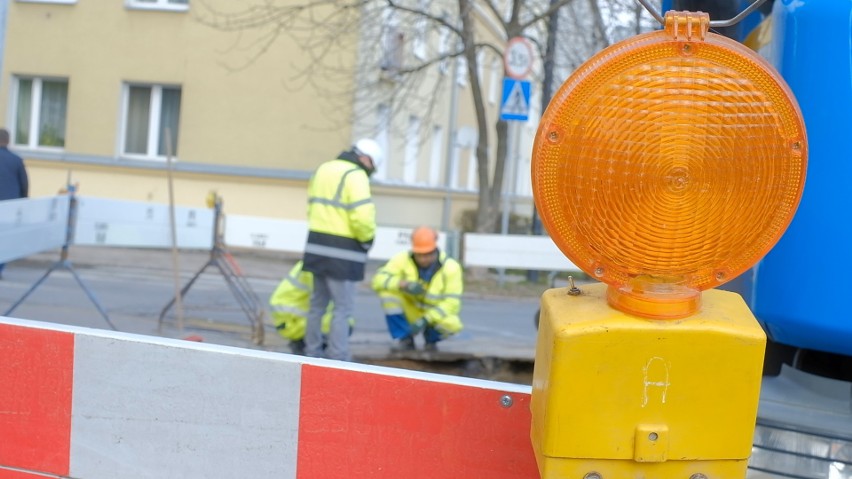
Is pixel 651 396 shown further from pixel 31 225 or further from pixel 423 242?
pixel 423 242

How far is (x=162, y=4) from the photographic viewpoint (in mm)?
19562

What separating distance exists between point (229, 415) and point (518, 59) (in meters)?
11.7

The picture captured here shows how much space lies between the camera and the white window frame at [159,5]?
63.5 feet

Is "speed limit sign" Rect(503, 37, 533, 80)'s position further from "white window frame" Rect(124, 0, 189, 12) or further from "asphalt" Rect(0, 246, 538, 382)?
"white window frame" Rect(124, 0, 189, 12)

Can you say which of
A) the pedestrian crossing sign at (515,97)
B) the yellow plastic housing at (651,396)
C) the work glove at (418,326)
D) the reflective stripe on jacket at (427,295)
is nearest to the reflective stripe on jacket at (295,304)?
the reflective stripe on jacket at (427,295)

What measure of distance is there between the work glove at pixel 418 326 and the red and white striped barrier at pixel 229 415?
561cm

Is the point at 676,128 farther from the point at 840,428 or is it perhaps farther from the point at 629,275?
the point at 840,428

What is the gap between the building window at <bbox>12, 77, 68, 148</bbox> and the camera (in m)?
20.3

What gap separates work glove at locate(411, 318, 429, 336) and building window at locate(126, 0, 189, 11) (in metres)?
12.8

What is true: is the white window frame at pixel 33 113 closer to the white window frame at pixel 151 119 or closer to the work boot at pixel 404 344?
the white window frame at pixel 151 119

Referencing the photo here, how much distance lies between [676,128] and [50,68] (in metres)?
19.8

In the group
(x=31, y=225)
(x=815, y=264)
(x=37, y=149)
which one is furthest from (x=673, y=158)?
(x=37, y=149)

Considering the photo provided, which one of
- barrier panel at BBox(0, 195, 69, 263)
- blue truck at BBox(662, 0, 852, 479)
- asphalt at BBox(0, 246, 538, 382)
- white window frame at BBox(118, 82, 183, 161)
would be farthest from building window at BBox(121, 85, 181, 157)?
blue truck at BBox(662, 0, 852, 479)

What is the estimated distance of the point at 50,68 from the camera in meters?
19.9
